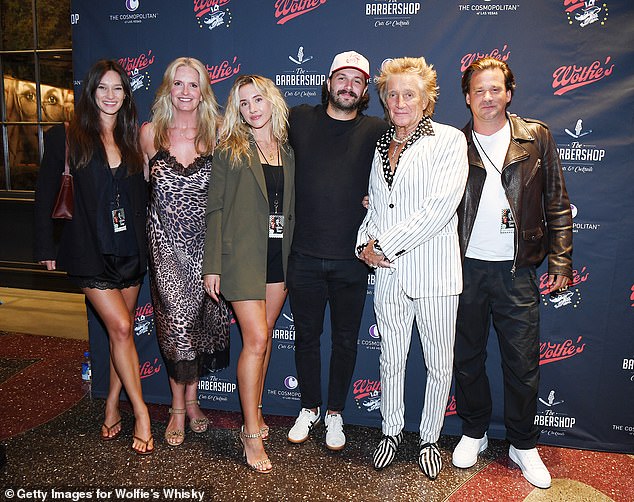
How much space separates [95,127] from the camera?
2670 millimetres

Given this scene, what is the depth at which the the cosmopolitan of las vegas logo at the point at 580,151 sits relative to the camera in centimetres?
283

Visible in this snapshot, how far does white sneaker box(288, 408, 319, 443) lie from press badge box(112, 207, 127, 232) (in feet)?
4.70

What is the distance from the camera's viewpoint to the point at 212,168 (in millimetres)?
2572

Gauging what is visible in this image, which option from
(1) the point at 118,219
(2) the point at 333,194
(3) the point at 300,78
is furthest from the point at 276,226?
(3) the point at 300,78

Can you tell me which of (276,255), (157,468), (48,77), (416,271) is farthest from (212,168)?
(48,77)

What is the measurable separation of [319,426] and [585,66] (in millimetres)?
2516

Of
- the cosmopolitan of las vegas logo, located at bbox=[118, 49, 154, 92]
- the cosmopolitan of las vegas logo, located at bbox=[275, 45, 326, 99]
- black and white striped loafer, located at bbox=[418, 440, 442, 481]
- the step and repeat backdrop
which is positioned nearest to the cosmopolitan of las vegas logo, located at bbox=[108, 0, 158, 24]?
the step and repeat backdrop

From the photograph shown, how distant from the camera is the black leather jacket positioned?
251cm

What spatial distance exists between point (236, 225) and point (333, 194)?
0.51 metres

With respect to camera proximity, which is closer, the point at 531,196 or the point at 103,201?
the point at 531,196

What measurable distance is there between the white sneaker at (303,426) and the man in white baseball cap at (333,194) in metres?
0.51

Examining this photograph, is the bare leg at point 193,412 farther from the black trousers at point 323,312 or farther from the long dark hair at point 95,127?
the long dark hair at point 95,127

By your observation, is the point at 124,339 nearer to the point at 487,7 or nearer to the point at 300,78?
the point at 300,78

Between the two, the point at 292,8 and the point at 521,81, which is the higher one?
the point at 292,8
